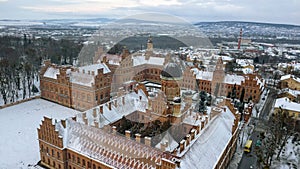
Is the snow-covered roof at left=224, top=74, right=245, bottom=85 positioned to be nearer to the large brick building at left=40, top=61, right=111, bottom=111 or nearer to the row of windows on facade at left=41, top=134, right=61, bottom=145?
the large brick building at left=40, top=61, right=111, bottom=111

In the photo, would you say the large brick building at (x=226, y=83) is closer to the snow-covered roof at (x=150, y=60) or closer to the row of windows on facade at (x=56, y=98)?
the snow-covered roof at (x=150, y=60)

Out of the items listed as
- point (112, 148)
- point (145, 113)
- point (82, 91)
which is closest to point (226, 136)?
point (145, 113)

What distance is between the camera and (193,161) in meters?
21.6

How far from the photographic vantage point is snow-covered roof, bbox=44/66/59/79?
155 feet

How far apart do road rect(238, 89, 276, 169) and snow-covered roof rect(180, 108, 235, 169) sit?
5167 millimetres

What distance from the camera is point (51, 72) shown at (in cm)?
4809

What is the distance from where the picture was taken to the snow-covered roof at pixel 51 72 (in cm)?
4728

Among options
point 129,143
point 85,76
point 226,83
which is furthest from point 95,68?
point 226,83

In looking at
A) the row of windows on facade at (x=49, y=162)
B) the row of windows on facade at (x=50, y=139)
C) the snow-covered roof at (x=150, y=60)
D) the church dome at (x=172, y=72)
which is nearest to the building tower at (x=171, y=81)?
the church dome at (x=172, y=72)

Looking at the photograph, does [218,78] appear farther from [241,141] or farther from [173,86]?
[173,86]

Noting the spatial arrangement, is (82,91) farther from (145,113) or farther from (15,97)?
(15,97)

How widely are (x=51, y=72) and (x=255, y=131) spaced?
41.9 meters

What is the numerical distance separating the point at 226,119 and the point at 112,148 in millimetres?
16172

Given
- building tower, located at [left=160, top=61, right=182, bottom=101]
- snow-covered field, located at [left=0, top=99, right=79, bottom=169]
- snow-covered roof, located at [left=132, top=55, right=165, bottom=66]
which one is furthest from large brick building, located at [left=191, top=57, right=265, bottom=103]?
snow-covered field, located at [left=0, top=99, right=79, bottom=169]
